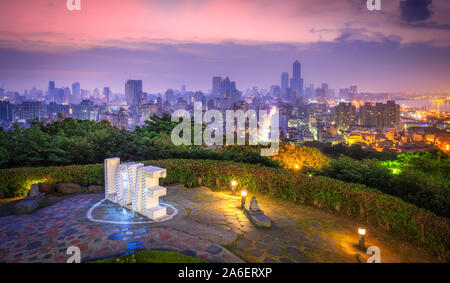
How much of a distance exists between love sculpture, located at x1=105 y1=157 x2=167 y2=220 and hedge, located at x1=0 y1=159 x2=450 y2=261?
206cm

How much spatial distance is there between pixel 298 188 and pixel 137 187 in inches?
203

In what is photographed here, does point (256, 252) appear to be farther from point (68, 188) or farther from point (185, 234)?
point (68, 188)

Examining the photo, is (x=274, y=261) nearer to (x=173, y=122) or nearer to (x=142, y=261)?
(x=142, y=261)

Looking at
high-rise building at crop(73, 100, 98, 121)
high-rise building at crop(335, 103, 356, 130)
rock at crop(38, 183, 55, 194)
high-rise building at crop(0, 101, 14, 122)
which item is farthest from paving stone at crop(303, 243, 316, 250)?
high-rise building at crop(335, 103, 356, 130)

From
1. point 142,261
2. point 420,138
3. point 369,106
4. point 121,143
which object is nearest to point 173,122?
point 121,143

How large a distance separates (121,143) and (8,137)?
4.56 metres

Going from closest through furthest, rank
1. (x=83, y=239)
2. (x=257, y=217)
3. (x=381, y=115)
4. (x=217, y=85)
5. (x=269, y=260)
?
(x=269, y=260) → (x=83, y=239) → (x=257, y=217) → (x=381, y=115) → (x=217, y=85)

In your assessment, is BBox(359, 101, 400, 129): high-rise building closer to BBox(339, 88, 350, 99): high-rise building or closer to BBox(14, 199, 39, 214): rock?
BBox(339, 88, 350, 99): high-rise building

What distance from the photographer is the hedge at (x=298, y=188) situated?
246 inches

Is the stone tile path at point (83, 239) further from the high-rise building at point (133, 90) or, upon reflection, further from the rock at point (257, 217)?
the high-rise building at point (133, 90)

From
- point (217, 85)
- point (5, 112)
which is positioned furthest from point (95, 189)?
point (217, 85)

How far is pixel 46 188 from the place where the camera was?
9312 millimetres
